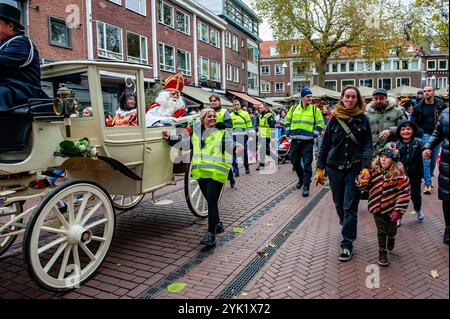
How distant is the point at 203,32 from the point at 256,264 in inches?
1118

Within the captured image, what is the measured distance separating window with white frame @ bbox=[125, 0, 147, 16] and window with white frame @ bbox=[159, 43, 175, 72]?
7.90ft

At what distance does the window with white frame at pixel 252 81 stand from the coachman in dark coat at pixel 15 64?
128ft

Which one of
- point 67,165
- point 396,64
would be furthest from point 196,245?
point 396,64

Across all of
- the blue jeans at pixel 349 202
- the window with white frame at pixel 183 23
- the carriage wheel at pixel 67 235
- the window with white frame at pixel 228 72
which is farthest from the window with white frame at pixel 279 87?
the carriage wheel at pixel 67 235

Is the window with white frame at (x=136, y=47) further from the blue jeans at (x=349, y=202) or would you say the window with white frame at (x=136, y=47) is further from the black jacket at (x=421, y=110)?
the blue jeans at (x=349, y=202)

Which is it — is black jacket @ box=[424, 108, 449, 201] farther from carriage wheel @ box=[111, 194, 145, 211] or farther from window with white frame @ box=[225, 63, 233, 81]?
window with white frame @ box=[225, 63, 233, 81]

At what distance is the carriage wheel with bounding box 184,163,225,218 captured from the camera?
5099 millimetres

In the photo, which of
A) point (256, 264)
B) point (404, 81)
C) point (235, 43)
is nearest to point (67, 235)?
point (256, 264)

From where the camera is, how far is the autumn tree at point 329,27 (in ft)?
88.9

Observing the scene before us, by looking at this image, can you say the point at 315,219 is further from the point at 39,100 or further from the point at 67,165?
the point at 39,100

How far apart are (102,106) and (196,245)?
199 centimetres

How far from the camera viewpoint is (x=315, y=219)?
18.3ft

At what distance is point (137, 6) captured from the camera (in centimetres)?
2119

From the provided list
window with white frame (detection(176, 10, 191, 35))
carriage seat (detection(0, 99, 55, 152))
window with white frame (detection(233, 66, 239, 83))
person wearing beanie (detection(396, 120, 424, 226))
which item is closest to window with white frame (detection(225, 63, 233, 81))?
window with white frame (detection(233, 66, 239, 83))
